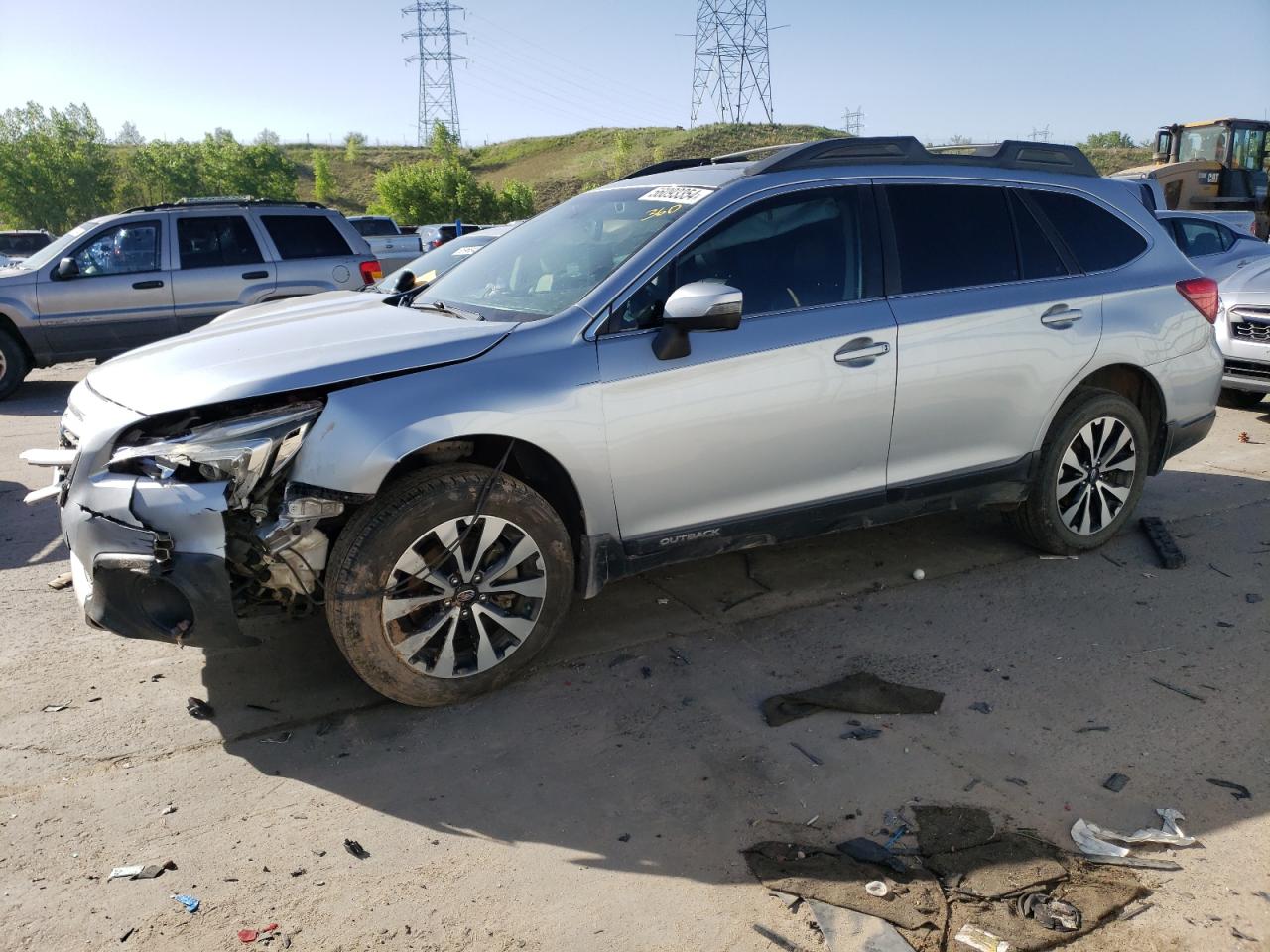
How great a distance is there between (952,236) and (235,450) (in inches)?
133

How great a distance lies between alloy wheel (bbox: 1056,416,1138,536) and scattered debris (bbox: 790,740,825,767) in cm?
250

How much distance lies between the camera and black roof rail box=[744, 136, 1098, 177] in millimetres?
4602

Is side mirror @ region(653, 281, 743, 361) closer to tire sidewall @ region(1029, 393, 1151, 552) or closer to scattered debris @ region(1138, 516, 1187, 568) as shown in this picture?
tire sidewall @ region(1029, 393, 1151, 552)

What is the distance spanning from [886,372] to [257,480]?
8.76 feet

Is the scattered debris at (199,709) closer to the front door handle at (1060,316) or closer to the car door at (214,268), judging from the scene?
the front door handle at (1060,316)

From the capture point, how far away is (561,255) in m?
4.62

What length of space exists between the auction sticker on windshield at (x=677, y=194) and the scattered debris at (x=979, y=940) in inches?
117

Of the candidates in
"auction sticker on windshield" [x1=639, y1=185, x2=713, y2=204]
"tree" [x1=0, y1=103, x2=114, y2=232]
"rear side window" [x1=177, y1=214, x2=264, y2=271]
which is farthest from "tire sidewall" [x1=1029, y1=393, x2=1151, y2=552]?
"tree" [x1=0, y1=103, x2=114, y2=232]

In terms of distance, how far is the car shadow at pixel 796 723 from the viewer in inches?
128

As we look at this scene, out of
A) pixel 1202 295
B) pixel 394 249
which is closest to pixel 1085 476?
pixel 1202 295

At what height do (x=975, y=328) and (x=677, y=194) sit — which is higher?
(x=677, y=194)

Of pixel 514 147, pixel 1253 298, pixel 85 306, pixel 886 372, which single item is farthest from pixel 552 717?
pixel 514 147

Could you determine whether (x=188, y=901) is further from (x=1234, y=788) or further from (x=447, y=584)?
(x=1234, y=788)

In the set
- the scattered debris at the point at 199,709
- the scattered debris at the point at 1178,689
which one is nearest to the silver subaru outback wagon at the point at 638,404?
the scattered debris at the point at 199,709
